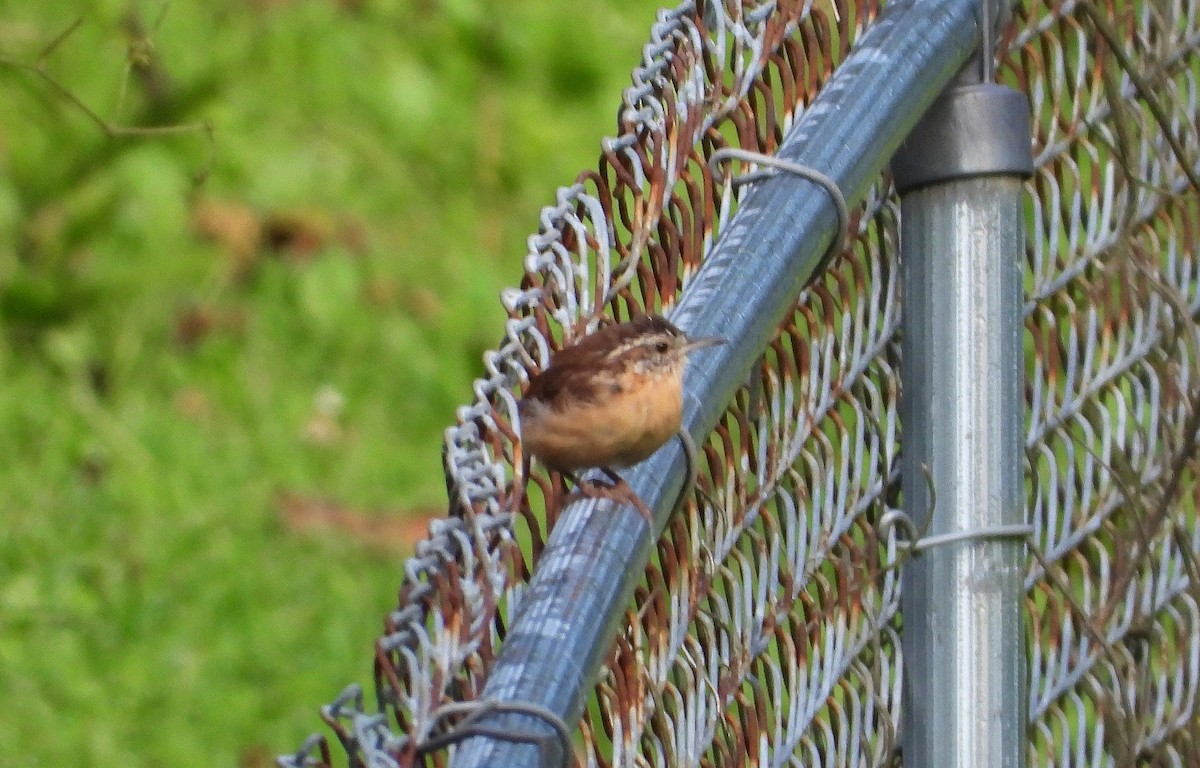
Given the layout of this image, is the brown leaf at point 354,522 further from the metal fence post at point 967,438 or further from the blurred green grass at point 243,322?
the metal fence post at point 967,438

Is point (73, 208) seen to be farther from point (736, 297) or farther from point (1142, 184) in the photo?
point (736, 297)

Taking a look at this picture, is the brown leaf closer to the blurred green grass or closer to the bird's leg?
the blurred green grass

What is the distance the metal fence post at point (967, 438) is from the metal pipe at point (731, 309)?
11 centimetres

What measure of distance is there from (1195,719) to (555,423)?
1166 mm

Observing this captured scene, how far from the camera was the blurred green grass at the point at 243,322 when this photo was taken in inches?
202

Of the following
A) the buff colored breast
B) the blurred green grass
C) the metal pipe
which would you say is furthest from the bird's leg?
the blurred green grass

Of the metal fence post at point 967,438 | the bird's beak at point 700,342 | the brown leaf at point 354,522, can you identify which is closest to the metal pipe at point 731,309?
the bird's beak at point 700,342

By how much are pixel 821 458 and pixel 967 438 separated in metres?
0.22

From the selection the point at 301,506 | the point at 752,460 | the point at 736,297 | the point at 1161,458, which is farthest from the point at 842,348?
the point at 301,506

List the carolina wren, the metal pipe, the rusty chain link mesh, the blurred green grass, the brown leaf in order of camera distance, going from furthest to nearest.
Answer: the brown leaf, the blurred green grass, the carolina wren, the rusty chain link mesh, the metal pipe

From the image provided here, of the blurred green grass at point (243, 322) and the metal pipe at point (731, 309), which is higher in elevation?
the blurred green grass at point (243, 322)

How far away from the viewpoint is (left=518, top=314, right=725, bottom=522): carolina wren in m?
2.19

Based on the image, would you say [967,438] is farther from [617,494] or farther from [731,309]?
[617,494]

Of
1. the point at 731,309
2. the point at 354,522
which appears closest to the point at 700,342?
the point at 731,309
